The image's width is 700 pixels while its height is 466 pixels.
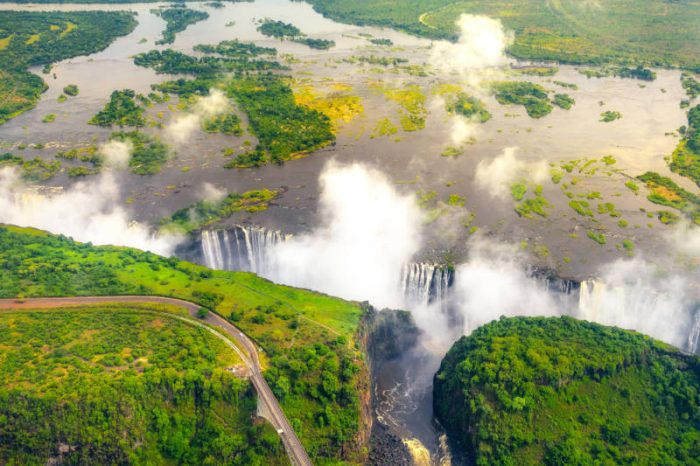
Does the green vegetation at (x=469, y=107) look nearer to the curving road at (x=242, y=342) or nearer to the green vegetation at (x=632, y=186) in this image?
the green vegetation at (x=632, y=186)

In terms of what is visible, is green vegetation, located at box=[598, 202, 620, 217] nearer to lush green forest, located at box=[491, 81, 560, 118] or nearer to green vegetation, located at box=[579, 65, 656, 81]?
lush green forest, located at box=[491, 81, 560, 118]

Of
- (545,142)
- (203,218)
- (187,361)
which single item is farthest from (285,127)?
(187,361)

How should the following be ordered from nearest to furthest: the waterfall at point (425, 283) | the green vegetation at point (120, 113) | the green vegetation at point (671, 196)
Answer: the waterfall at point (425, 283), the green vegetation at point (671, 196), the green vegetation at point (120, 113)

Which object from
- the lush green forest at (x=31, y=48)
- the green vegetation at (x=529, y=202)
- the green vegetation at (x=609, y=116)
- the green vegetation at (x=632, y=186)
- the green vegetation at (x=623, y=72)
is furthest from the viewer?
the green vegetation at (x=623, y=72)

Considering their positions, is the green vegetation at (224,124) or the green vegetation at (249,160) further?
the green vegetation at (224,124)

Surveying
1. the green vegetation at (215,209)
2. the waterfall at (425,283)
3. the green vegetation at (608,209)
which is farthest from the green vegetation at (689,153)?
the green vegetation at (215,209)

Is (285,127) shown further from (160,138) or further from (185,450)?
(185,450)
